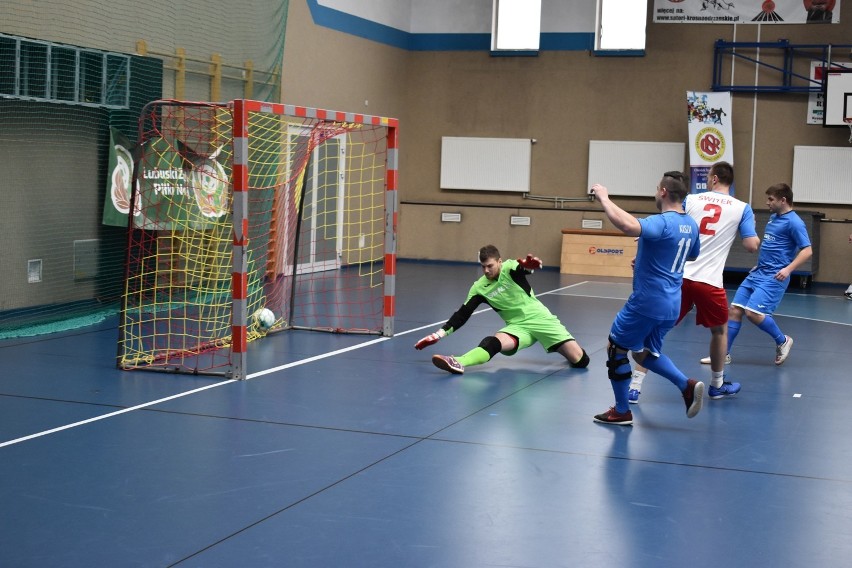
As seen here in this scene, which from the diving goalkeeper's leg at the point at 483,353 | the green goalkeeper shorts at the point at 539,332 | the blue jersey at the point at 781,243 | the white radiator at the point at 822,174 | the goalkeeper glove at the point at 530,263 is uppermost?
the white radiator at the point at 822,174

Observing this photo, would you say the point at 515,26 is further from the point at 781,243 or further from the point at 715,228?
the point at 715,228

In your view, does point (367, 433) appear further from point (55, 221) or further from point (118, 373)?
point (55, 221)

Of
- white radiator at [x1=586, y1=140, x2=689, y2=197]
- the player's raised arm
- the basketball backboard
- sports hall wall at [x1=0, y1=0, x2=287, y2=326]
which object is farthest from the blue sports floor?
white radiator at [x1=586, y1=140, x2=689, y2=197]

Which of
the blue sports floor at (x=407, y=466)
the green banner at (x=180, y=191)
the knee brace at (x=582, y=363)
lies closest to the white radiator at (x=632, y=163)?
the green banner at (x=180, y=191)

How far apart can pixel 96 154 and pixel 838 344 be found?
8.57 m

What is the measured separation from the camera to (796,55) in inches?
717

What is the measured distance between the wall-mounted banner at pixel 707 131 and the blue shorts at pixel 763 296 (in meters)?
9.28

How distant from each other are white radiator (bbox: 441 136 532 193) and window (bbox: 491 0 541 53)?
1.86 meters

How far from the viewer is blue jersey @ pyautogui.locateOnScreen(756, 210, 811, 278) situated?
29.6 feet

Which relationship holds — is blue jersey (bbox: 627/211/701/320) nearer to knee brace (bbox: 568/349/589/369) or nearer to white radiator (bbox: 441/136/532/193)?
knee brace (bbox: 568/349/589/369)

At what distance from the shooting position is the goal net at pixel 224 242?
27.1ft

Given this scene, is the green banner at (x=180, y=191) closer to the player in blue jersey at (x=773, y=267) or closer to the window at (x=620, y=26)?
the player in blue jersey at (x=773, y=267)

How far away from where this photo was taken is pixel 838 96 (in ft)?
56.2

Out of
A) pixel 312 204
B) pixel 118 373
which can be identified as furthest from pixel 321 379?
pixel 312 204
